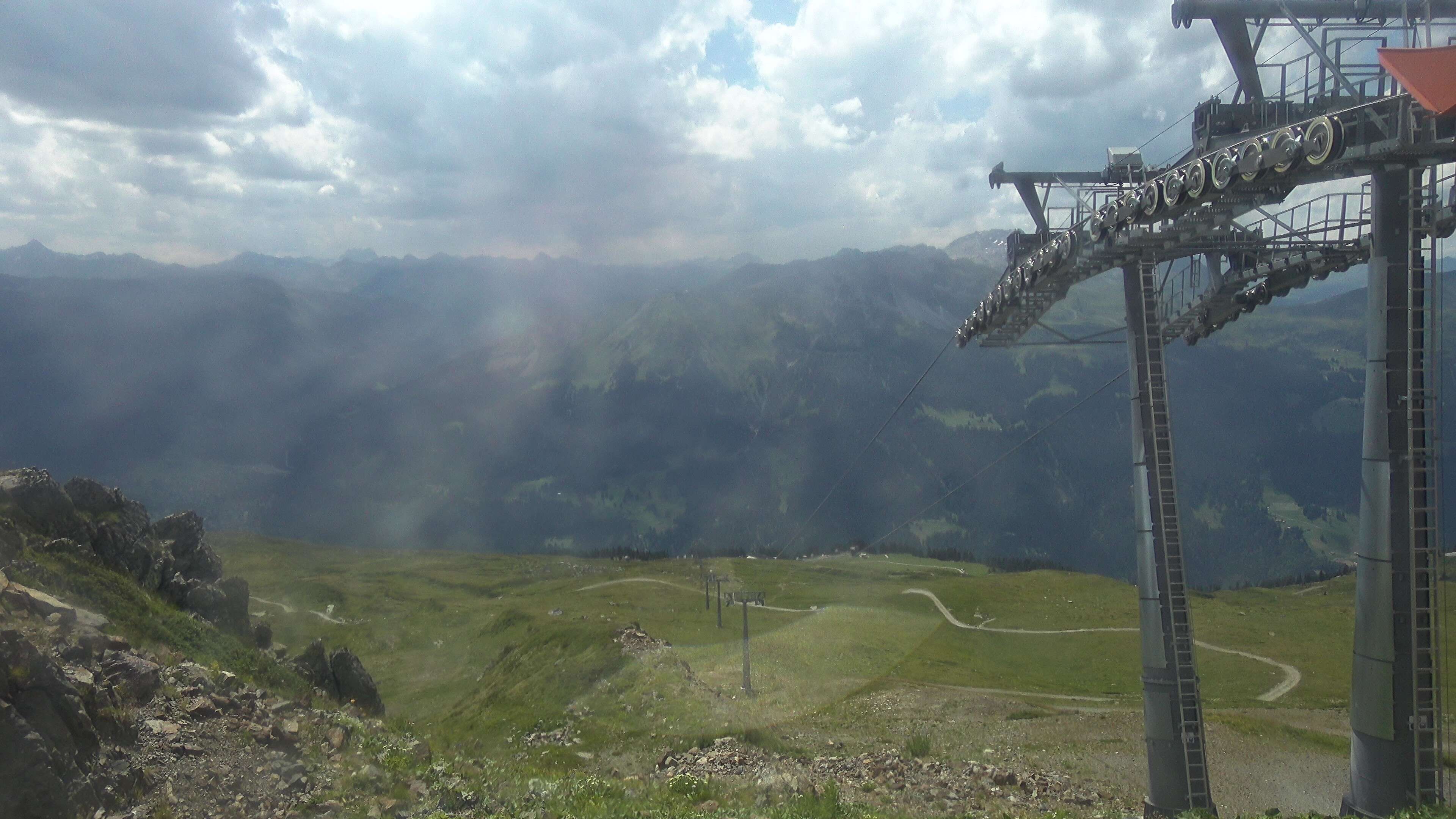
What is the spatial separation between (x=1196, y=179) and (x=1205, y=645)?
71.5 m

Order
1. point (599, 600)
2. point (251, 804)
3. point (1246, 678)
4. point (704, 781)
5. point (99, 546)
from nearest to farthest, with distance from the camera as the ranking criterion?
point (251, 804) → point (704, 781) → point (99, 546) → point (1246, 678) → point (599, 600)

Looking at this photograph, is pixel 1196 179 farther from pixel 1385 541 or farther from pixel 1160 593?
pixel 1160 593

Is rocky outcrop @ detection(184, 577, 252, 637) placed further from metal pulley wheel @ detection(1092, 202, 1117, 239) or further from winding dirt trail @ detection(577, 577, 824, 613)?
winding dirt trail @ detection(577, 577, 824, 613)

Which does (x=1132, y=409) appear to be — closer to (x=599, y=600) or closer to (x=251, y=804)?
(x=251, y=804)

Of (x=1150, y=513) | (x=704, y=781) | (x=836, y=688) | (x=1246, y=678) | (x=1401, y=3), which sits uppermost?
(x=1401, y=3)

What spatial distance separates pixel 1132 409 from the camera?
59.0 ft

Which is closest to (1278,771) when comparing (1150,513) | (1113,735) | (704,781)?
(1113,735)

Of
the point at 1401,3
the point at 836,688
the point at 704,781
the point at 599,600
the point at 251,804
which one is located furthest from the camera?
the point at 599,600

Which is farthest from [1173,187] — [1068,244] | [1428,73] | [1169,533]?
[1169,533]

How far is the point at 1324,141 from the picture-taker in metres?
12.1

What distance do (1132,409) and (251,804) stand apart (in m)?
18.3

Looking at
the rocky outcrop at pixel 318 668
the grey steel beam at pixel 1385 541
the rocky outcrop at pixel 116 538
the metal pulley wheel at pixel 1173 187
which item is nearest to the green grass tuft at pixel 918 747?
the grey steel beam at pixel 1385 541

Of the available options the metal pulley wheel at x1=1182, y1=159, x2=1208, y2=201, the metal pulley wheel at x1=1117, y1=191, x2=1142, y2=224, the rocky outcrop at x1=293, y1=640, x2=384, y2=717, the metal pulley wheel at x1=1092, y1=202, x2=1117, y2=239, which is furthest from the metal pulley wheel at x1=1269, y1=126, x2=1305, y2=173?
the rocky outcrop at x1=293, y1=640, x2=384, y2=717

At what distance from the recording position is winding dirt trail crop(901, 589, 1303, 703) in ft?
180
